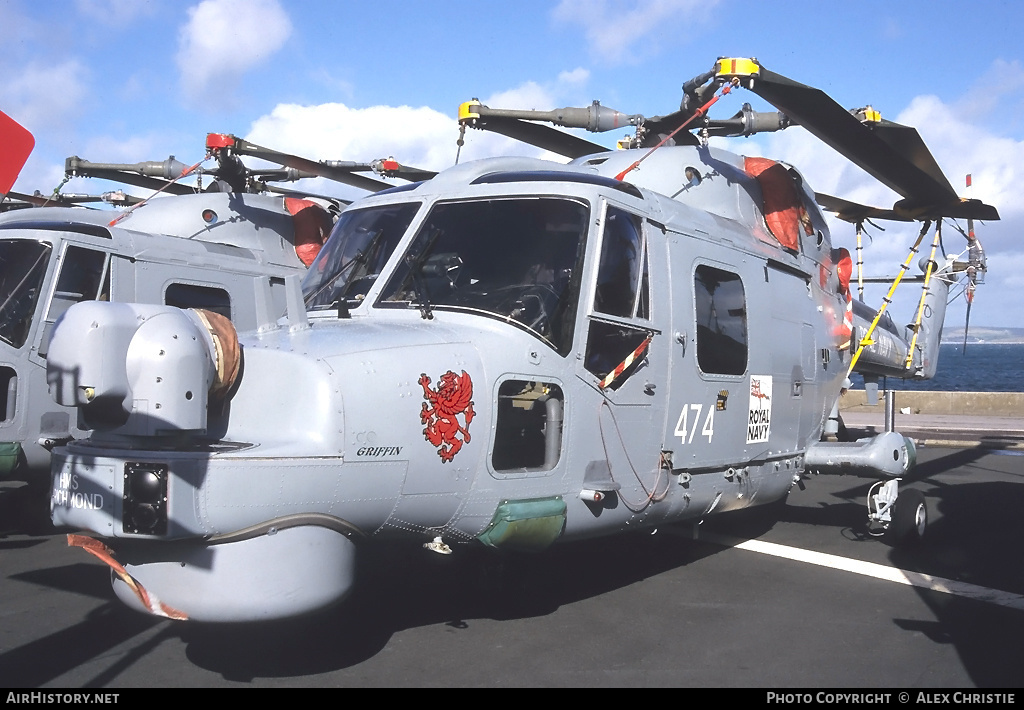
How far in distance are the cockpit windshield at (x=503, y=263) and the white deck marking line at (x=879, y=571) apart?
3537 mm

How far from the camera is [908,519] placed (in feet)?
25.7

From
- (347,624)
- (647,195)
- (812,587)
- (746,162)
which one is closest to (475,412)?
(347,624)

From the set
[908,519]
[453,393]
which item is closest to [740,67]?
[453,393]

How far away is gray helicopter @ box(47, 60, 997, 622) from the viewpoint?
154 inches

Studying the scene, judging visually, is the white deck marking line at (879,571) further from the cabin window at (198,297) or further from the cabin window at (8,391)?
the cabin window at (8,391)

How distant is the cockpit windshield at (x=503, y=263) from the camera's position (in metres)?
5.10

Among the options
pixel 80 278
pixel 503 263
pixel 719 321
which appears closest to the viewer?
pixel 503 263

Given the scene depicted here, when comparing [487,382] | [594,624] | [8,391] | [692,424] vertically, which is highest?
[487,382]

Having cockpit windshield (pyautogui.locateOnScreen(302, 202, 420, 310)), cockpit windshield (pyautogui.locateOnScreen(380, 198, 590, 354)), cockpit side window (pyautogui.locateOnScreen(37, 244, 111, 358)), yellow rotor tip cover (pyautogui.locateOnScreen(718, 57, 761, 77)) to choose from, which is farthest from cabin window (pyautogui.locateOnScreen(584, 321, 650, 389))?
cockpit side window (pyautogui.locateOnScreen(37, 244, 111, 358))

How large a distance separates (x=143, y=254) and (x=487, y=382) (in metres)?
5.76

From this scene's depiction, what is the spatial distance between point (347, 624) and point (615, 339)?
234cm

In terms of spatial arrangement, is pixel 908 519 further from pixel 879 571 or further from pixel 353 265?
pixel 353 265

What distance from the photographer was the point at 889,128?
722cm

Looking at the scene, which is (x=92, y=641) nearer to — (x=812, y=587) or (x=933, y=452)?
(x=812, y=587)
